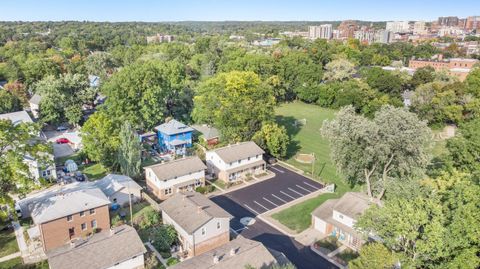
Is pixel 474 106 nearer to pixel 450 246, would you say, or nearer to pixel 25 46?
pixel 450 246

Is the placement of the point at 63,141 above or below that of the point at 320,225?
above

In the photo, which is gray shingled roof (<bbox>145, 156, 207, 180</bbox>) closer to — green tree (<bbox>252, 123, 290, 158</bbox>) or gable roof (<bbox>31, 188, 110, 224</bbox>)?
gable roof (<bbox>31, 188, 110, 224</bbox>)

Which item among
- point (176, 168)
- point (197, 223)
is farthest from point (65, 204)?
point (176, 168)

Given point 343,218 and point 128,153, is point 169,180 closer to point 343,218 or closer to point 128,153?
point 128,153

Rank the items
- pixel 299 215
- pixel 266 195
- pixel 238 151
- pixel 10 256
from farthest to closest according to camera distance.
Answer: pixel 238 151 → pixel 266 195 → pixel 299 215 → pixel 10 256

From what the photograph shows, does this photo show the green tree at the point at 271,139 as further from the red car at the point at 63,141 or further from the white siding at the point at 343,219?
the red car at the point at 63,141

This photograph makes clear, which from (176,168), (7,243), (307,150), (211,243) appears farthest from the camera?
(307,150)

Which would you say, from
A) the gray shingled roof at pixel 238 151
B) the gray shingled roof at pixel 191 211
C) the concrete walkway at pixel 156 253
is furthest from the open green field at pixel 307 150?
the concrete walkway at pixel 156 253

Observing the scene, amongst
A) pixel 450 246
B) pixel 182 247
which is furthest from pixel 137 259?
pixel 450 246
